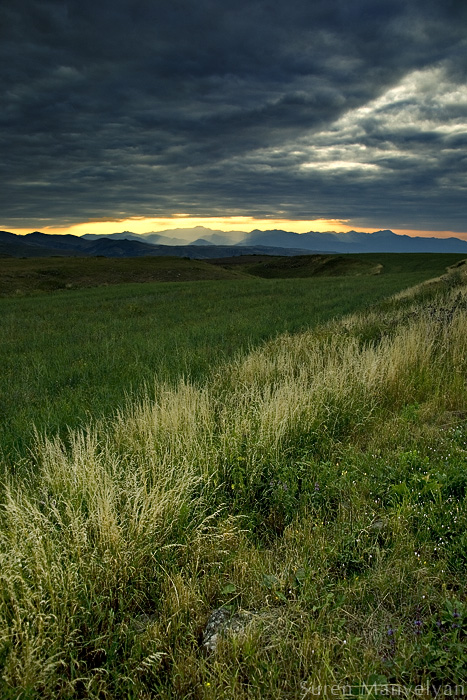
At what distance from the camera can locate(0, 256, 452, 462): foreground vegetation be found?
7250 mm

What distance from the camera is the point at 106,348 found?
1272cm

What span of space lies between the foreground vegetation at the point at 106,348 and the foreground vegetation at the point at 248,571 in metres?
2.59

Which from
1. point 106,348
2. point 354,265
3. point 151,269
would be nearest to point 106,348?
point 106,348

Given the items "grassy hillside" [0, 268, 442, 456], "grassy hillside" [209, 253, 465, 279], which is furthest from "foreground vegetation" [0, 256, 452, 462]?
"grassy hillside" [209, 253, 465, 279]

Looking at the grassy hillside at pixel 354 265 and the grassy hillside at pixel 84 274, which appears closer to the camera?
the grassy hillside at pixel 84 274

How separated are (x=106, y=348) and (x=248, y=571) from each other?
10.6m

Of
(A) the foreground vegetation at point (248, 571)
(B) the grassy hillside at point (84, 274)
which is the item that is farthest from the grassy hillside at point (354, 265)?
(A) the foreground vegetation at point (248, 571)

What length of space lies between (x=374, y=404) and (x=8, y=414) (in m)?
6.54

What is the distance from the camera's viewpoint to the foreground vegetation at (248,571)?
239 centimetres

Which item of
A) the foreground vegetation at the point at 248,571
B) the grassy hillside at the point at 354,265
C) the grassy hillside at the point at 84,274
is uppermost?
the grassy hillside at the point at 354,265

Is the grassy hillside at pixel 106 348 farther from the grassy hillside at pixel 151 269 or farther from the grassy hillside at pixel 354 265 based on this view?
the grassy hillside at pixel 354 265

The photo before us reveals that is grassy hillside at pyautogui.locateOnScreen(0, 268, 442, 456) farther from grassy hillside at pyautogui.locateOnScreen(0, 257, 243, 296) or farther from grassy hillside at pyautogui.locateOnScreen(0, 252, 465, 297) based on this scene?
grassy hillside at pyautogui.locateOnScreen(0, 252, 465, 297)

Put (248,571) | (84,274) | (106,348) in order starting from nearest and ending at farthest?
(248,571) < (106,348) < (84,274)

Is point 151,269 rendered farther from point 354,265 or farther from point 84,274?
point 354,265
